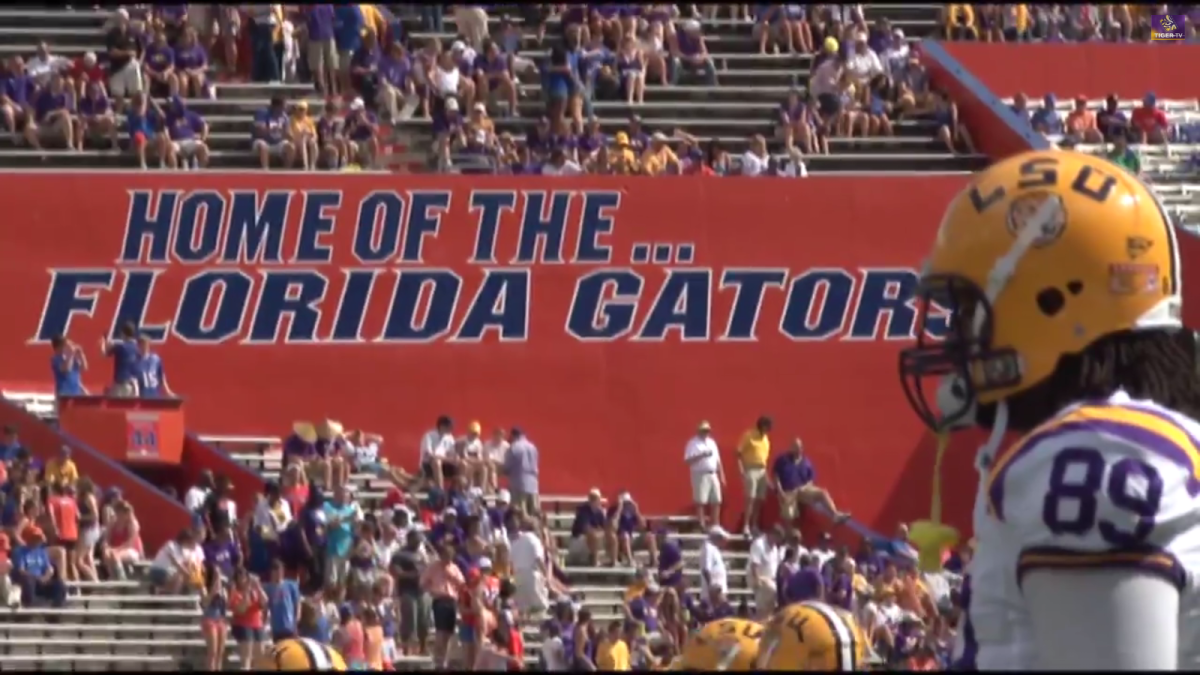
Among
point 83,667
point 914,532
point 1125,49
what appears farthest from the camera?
point 1125,49

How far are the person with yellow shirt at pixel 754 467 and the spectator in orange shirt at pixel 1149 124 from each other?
5.95m

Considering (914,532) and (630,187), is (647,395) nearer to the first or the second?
(630,187)

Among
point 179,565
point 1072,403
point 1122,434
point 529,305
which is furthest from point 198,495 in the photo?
point 1122,434

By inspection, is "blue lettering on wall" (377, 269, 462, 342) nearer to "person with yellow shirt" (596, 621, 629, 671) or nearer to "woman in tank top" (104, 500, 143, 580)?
"woman in tank top" (104, 500, 143, 580)

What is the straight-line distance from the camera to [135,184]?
83.4 ft

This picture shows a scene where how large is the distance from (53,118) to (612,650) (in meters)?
8.30

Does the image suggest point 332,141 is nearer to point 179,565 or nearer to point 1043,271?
point 179,565

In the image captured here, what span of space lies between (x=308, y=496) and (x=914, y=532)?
51.9 feet

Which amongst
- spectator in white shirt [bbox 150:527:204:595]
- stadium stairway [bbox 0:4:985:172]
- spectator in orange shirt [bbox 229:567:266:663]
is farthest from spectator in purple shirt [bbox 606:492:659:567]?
stadium stairway [bbox 0:4:985:172]

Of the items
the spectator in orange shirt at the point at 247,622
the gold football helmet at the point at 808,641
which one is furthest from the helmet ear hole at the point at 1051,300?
the spectator in orange shirt at the point at 247,622

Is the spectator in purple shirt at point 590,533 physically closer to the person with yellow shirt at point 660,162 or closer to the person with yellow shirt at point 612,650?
the person with yellow shirt at point 612,650

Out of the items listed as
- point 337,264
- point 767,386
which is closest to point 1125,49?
point 767,386

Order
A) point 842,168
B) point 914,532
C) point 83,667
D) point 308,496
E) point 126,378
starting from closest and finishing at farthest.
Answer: point 914,532, point 83,667, point 308,496, point 126,378, point 842,168

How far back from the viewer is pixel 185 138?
1017 inches
